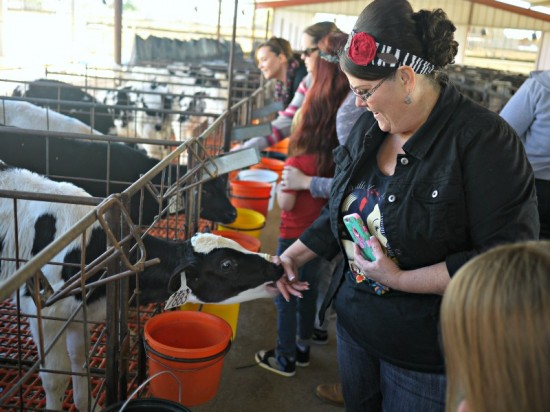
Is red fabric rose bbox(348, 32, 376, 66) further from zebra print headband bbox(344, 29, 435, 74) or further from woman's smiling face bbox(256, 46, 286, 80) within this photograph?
woman's smiling face bbox(256, 46, 286, 80)

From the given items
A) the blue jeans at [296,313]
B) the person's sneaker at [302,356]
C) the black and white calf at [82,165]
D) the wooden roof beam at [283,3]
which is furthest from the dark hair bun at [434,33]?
the wooden roof beam at [283,3]

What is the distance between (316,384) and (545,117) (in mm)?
1900

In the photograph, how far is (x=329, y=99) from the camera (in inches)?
108

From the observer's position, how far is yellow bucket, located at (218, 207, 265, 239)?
378cm

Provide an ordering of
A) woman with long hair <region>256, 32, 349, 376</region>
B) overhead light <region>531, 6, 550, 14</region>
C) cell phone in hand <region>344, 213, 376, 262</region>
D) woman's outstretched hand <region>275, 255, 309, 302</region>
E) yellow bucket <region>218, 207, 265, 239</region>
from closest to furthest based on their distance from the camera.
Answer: cell phone in hand <region>344, 213, 376, 262</region>, woman's outstretched hand <region>275, 255, 309, 302</region>, woman with long hair <region>256, 32, 349, 376</region>, yellow bucket <region>218, 207, 265, 239</region>, overhead light <region>531, 6, 550, 14</region>

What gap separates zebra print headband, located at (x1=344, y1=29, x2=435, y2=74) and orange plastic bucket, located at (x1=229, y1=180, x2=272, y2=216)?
2819mm

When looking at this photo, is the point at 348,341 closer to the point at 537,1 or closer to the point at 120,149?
the point at 120,149

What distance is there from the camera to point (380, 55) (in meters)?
1.46

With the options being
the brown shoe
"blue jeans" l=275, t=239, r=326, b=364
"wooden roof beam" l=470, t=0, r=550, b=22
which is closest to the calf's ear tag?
"blue jeans" l=275, t=239, r=326, b=364

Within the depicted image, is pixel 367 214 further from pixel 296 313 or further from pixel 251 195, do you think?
pixel 251 195

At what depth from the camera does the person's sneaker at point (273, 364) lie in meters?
3.21

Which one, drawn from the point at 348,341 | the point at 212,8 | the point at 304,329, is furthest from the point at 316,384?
the point at 212,8

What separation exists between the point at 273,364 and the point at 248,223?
3.75 feet

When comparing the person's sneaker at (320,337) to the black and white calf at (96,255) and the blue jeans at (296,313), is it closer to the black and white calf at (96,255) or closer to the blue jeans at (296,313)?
the blue jeans at (296,313)
